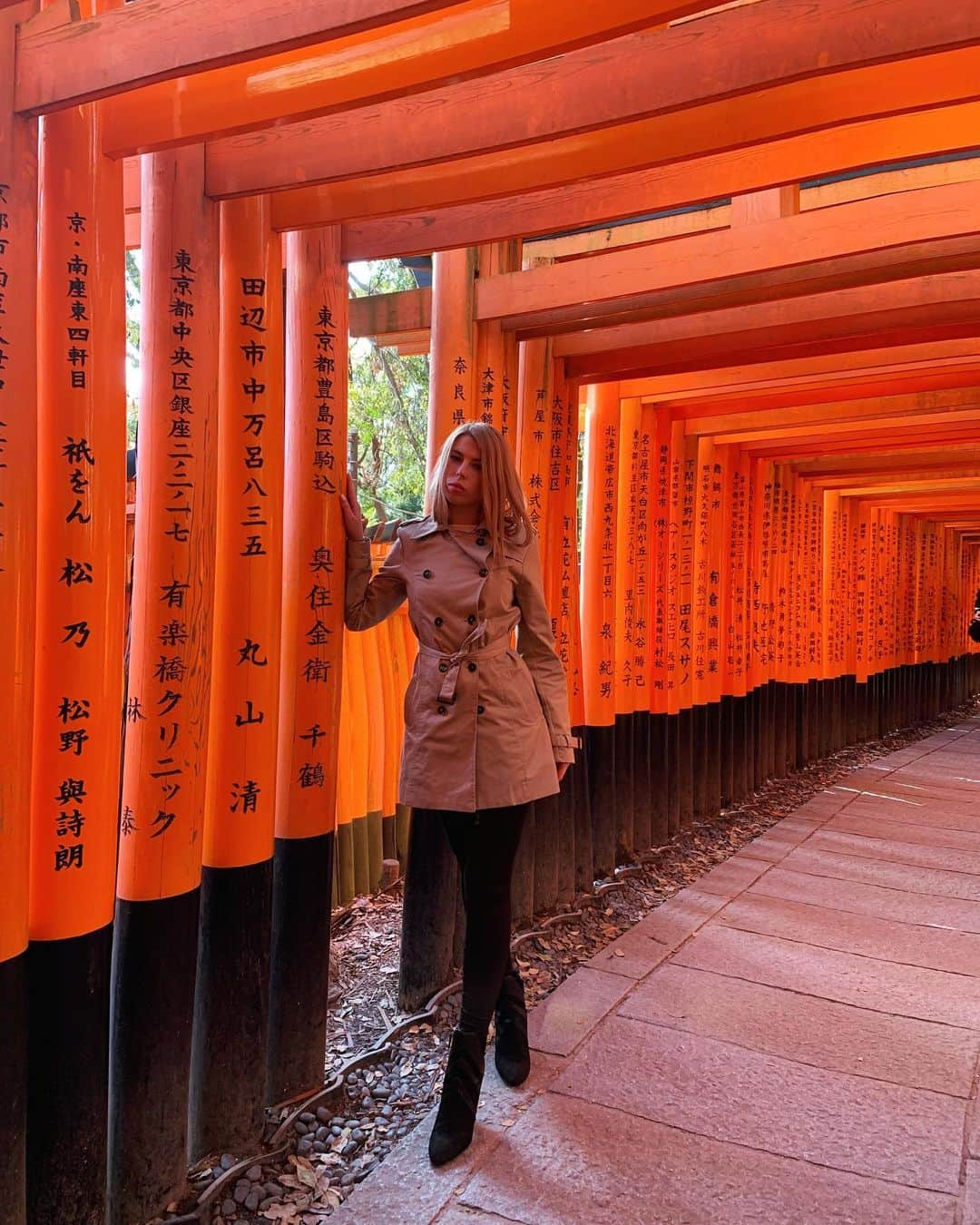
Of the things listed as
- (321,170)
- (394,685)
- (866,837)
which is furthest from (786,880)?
(321,170)

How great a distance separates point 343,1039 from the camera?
3346 mm

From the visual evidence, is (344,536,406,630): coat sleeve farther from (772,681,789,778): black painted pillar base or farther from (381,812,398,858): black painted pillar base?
(772,681,789,778): black painted pillar base

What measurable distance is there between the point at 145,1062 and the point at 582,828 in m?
3.05

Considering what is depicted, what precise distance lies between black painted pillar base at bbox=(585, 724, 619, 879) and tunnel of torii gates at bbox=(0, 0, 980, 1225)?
1.79 metres

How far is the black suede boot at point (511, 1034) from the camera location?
2.91 metres

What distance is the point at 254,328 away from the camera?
262 cm

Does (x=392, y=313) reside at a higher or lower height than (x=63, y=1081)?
higher

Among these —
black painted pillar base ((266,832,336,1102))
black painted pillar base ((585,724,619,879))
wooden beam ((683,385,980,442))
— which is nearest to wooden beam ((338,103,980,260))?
black painted pillar base ((266,832,336,1102))

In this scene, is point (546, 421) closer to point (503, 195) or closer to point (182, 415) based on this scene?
point (503, 195)

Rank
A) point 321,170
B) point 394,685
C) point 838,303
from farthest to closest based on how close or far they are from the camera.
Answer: point 394,685, point 838,303, point 321,170

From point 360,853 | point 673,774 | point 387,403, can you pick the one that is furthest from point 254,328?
point 387,403

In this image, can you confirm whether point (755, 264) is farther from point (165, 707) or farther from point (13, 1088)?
point (13, 1088)

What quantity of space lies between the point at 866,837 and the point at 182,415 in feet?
18.8

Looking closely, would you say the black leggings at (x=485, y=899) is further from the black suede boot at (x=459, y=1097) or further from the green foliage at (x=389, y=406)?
the green foliage at (x=389, y=406)
